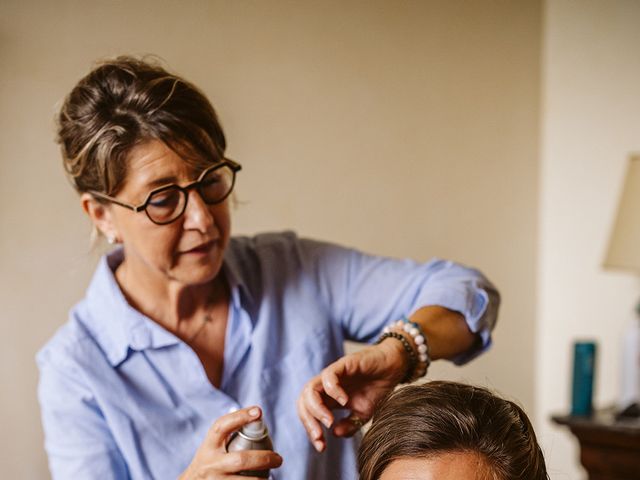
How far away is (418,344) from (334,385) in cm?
22

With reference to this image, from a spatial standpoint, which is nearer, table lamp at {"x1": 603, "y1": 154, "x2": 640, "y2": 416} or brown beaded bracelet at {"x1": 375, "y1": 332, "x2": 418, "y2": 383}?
brown beaded bracelet at {"x1": 375, "y1": 332, "x2": 418, "y2": 383}

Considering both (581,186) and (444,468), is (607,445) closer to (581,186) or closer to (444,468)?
(581,186)

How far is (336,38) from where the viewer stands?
2.13m

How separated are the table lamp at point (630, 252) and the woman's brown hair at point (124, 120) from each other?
5.56 ft

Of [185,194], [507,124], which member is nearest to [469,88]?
[507,124]

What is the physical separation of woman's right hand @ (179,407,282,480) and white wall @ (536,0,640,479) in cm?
215

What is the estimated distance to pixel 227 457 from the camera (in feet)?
3.09

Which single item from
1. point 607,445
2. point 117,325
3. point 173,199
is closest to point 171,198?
point 173,199

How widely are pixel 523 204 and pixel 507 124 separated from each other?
1.10 feet

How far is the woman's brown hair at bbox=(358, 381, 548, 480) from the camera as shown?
3.47 ft

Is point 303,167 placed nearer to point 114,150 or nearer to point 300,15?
point 300,15

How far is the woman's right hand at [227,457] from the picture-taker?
940 mm

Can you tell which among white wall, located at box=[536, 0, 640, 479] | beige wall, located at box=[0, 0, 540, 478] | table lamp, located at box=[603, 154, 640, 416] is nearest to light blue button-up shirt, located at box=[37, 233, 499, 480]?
beige wall, located at box=[0, 0, 540, 478]

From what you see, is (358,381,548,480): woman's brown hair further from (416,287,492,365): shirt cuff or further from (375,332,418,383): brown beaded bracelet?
(416,287,492,365): shirt cuff
